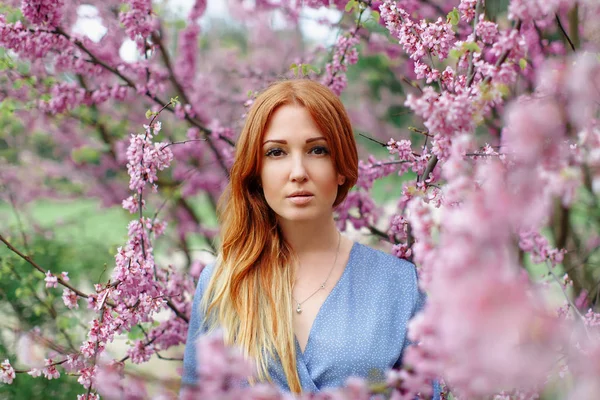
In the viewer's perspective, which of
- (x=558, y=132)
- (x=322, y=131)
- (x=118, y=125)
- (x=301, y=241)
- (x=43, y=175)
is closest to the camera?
(x=558, y=132)

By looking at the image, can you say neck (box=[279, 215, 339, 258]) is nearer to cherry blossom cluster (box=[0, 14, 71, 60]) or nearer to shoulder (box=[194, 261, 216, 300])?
shoulder (box=[194, 261, 216, 300])

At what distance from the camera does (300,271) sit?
1.85 metres

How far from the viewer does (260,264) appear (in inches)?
74.1

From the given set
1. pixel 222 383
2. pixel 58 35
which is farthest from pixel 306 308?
pixel 58 35

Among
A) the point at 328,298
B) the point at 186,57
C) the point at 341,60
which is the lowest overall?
the point at 328,298

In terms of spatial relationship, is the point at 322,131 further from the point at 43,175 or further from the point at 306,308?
the point at 43,175

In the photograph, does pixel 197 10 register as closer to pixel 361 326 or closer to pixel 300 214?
pixel 300 214

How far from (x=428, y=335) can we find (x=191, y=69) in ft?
10.5

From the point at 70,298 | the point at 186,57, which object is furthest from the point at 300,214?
the point at 186,57

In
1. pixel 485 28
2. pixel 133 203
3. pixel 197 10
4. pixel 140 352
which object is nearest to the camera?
pixel 485 28

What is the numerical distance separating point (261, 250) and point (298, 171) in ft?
1.19

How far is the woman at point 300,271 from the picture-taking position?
1.66m

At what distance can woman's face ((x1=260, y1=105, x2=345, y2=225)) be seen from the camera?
66.4 inches

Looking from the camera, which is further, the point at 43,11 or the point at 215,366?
A: the point at 43,11
